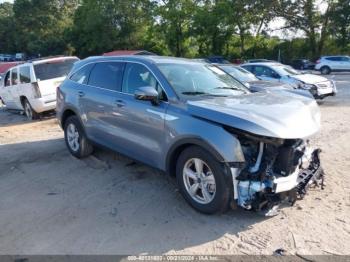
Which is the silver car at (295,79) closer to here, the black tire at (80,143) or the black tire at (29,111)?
the black tire at (29,111)

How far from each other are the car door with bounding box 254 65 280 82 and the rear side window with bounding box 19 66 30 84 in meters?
8.03

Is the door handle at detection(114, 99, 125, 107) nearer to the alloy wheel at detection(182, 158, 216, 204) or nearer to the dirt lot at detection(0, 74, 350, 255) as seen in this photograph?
the dirt lot at detection(0, 74, 350, 255)

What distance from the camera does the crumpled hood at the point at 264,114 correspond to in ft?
13.6

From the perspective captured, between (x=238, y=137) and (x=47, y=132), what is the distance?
6.67 m

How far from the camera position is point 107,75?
6.16 meters

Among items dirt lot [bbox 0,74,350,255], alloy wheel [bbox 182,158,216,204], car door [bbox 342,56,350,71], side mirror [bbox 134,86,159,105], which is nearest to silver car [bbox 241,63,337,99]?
dirt lot [bbox 0,74,350,255]

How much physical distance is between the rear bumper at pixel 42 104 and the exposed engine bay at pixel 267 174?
28.6 feet

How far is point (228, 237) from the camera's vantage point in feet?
13.5

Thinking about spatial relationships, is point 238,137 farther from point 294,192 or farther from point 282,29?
point 282,29

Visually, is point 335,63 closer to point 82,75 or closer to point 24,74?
point 24,74

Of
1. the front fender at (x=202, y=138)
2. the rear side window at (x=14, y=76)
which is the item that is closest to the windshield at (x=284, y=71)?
the rear side window at (x=14, y=76)

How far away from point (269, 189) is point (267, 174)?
158mm

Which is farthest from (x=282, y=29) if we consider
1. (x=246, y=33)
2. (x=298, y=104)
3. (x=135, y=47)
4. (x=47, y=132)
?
(x=298, y=104)

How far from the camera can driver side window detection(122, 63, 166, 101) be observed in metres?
5.22
